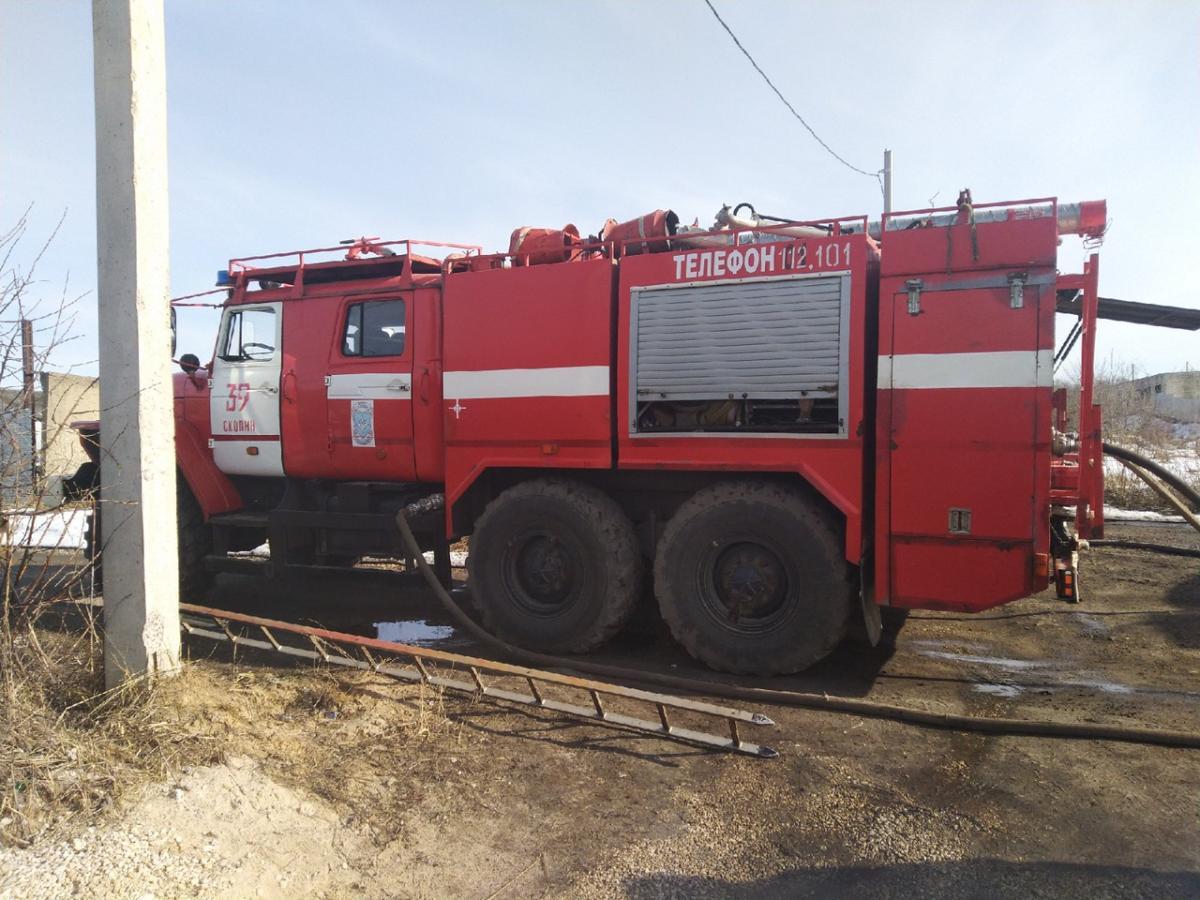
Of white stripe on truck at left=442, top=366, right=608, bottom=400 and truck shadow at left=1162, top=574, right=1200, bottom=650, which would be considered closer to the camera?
white stripe on truck at left=442, top=366, right=608, bottom=400

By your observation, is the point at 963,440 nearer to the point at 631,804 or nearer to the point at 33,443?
the point at 631,804

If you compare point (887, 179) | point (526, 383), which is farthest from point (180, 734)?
point (887, 179)

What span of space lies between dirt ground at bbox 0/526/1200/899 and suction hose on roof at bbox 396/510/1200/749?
65mm

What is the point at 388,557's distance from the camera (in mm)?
6723

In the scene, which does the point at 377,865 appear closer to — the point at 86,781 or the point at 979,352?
the point at 86,781

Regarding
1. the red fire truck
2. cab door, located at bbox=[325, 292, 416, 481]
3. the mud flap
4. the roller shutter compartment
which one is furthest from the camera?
cab door, located at bbox=[325, 292, 416, 481]

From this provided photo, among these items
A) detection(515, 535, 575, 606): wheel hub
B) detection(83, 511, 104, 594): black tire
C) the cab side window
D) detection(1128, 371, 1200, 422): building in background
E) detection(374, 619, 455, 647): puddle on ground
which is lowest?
detection(374, 619, 455, 647): puddle on ground

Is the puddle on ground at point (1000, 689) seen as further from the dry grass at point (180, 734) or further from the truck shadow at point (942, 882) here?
the dry grass at point (180, 734)

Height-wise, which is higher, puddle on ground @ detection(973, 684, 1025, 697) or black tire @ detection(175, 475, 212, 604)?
black tire @ detection(175, 475, 212, 604)

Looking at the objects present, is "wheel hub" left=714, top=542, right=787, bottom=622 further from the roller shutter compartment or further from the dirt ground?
the roller shutter compartment

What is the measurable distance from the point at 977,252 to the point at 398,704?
4415 mm

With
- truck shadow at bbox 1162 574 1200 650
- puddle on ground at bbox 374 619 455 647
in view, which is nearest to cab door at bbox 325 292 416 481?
puddle on ground at bbox 374 619 455 647

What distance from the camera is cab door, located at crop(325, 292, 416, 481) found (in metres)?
6.35

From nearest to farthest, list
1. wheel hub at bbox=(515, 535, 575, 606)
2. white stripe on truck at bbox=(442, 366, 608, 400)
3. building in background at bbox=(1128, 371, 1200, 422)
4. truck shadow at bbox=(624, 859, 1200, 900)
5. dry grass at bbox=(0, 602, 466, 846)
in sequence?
truck shadow at bbox=(624, 859, 1200, 900)
dry grass at bbox=(0, 602, 466, 846)
white stripe on truck at bbox=(442, 366, 608, 400)
wheel hub at bbox=(515, 535, 575, 606)
building in background at bbox=(1128, 371, 1200, 422)
